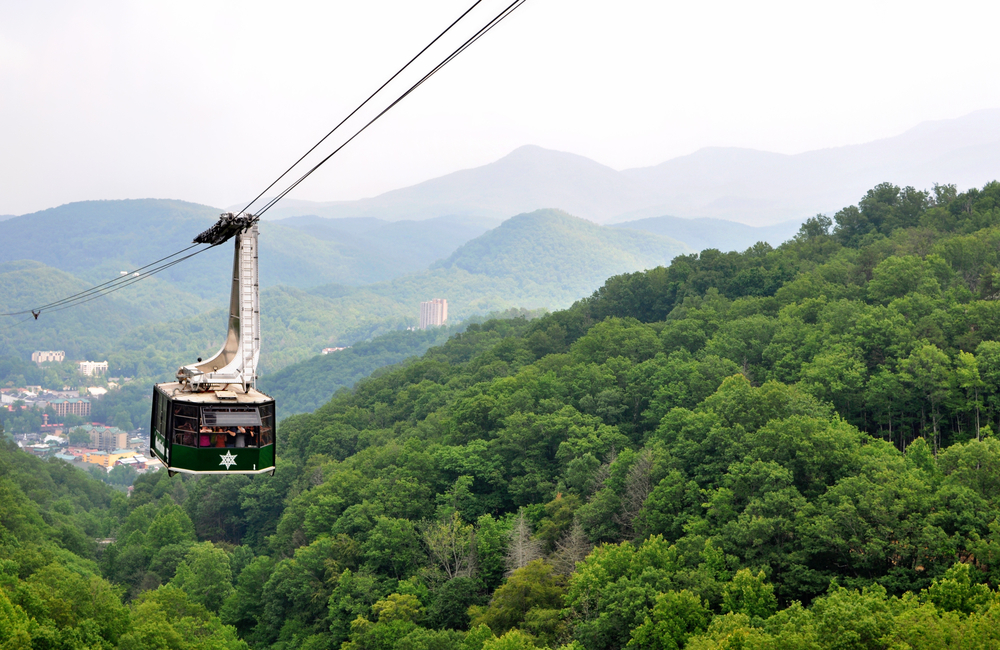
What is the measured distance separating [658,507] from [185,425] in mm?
27373

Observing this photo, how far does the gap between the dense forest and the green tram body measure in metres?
17.1

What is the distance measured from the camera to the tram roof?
24141 mm

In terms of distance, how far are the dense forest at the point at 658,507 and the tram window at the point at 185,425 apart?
17912 millimetres

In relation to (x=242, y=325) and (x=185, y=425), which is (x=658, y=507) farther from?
(x=185, y=425)

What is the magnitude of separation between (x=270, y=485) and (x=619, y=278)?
46.8 meters

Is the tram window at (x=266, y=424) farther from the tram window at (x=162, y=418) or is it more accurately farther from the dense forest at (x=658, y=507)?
the dense forest at (x=658, y=507)

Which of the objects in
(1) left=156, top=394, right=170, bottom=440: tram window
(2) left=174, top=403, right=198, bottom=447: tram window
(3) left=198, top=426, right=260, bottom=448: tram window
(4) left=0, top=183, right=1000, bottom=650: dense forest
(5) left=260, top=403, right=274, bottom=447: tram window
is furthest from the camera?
(4) left=0, top=183, right=1000, bottom=650: dense forest

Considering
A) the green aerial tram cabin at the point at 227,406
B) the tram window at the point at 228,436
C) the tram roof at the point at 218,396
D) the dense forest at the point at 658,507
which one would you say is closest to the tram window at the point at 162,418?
Result: the green aerial tram cabin at the point at 227,406

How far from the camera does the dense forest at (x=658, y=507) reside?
34906 millimetres

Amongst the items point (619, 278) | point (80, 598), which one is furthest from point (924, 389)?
point (619, 278)

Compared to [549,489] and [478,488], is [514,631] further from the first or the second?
[478,488]

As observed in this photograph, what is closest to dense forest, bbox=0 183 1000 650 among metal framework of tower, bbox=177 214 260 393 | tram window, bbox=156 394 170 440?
tram window, bbox=156 394 170 440

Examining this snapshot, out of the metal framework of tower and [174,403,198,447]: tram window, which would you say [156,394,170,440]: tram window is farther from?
the metal framework of tower

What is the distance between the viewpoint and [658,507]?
44656 mm
